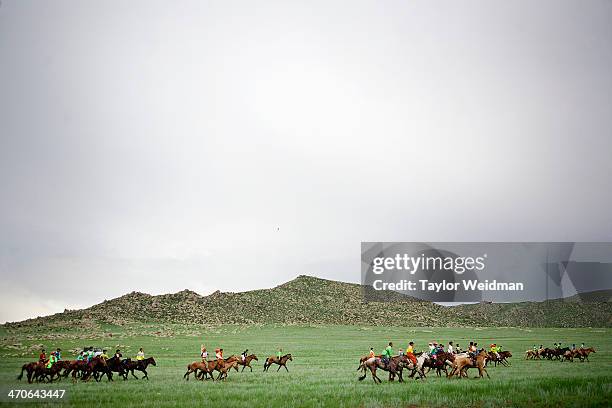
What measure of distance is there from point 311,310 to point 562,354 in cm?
8865

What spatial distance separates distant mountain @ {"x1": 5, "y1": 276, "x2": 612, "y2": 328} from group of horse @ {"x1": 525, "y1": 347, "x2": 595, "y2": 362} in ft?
237

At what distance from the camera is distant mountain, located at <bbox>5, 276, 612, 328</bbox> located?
367 feet

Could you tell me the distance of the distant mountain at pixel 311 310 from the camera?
4398 inches

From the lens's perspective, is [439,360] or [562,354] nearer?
[439,360]

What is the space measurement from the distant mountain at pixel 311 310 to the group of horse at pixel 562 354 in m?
72.3

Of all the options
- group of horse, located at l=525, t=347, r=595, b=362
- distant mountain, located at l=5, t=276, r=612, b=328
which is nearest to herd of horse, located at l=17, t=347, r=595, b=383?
group of horse, located at l=525, t=347, r=595, b=362

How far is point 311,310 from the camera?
414 ft

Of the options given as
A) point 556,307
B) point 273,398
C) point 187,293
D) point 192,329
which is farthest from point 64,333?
point 556,307

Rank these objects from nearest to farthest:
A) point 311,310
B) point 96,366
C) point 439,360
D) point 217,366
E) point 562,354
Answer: point 96,366
point 217,366
point 439,360
point 562,354
point 311,310

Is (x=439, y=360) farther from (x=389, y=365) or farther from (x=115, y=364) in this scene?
(x=115, y=364)

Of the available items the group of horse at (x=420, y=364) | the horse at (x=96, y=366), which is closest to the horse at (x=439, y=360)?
the group of horse at (x=420, y=364)

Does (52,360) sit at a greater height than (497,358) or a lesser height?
greater

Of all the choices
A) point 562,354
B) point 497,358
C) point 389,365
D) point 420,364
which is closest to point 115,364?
point 389,365

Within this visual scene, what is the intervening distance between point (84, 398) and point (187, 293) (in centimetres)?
11709
